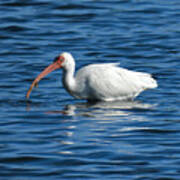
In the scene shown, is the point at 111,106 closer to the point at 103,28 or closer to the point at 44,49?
the point at 44,49

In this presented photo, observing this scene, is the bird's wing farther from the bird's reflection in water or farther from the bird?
the bird's reflection in water

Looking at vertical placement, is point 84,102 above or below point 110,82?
below

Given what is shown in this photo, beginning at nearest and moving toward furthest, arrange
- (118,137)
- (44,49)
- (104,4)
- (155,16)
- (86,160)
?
(86,160) < (118,137) < (44,49) < (155,16) < (104,4)

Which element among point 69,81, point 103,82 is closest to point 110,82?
point 103,82

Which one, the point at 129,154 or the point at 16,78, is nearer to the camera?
the point at 129,154

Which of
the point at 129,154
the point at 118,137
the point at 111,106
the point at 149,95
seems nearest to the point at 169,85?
the point at 149,95

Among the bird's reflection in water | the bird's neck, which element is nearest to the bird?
the bird's neck

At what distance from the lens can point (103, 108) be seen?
1321 centimetres

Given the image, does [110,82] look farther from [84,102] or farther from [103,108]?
[103,108]

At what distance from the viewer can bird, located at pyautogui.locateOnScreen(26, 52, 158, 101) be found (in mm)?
13680

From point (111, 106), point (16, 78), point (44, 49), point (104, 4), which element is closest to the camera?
point (111, 106)

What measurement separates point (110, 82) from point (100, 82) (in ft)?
0.78

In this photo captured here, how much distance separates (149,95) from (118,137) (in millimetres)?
3462

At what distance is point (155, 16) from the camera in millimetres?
21875
